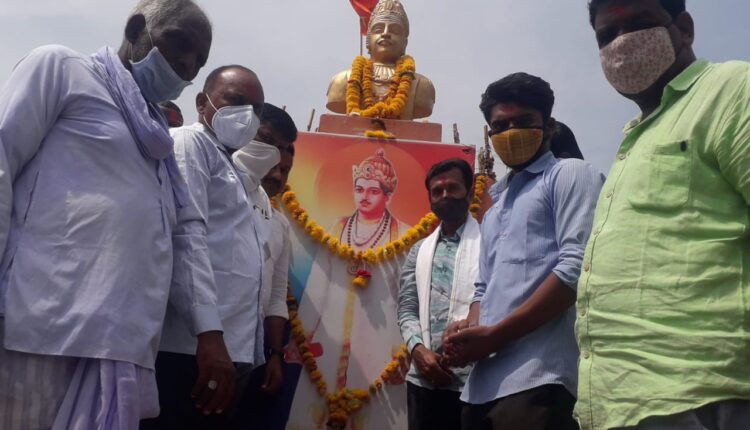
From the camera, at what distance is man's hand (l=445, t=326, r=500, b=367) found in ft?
7.90

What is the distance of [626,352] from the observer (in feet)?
5.19

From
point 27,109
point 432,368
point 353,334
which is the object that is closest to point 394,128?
point 353,334

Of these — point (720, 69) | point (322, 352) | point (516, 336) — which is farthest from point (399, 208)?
point (720, 69)

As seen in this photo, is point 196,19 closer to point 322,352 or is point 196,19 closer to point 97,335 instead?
point 97,335

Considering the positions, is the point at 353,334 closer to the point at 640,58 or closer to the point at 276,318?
the point at 276,318

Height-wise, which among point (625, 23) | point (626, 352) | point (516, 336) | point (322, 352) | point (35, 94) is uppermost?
point (625, 23)

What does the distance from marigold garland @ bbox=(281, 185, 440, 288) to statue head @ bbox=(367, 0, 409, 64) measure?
275 centimetres

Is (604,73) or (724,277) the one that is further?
(604,73)

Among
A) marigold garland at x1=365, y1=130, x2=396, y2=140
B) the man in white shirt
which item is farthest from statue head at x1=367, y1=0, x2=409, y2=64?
the man in white shirt

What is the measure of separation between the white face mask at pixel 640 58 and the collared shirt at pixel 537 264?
0.62m

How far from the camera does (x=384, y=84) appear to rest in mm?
6480

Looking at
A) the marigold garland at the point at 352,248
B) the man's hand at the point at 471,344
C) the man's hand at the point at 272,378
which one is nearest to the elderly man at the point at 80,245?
the man's hand at the point at 471,344

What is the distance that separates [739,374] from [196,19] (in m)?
1.92

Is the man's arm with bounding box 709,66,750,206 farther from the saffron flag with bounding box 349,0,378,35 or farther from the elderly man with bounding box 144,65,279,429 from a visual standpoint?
the saffron flag with bounding box 349,0,378,35
